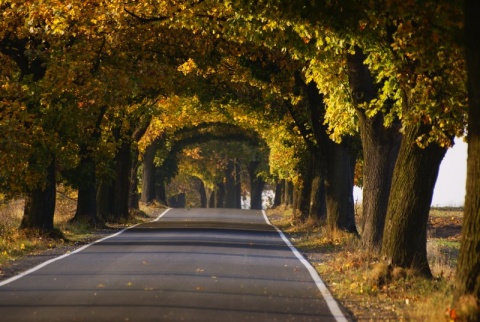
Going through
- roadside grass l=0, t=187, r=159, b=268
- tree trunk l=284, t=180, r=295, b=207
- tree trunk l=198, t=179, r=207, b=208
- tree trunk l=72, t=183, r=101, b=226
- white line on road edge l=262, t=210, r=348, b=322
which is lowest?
white line on road edge l=262, t=210, r=348, b=322

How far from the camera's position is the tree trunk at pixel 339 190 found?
3416 cm

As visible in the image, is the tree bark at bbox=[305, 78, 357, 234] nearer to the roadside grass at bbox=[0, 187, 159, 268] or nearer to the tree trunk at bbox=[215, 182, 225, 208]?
the roadside grass at bbox=[0, 187, 159, 268]

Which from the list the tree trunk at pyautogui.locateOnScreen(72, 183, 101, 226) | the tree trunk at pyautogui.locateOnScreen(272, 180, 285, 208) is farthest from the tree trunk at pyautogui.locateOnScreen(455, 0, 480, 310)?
the tree trunk at pyautogui.locateOnScreen(272, 180, 285, 208)

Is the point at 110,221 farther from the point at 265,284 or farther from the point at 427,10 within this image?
the point at 427,10

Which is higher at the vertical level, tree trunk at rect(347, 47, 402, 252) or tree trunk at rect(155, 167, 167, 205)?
tree trunk at rect(155, 167, 167, 205)

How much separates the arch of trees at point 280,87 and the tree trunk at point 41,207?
54 mm

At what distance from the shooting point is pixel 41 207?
31156mm

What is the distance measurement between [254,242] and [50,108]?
25.1 ft

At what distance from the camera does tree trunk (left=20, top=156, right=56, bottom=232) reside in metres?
30.9

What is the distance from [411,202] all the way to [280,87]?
617 inches

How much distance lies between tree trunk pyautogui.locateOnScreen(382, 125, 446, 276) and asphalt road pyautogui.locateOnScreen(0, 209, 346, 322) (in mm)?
1601

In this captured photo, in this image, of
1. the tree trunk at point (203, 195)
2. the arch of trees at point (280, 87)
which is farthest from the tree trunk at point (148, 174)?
the tree trunk at point (203, 195)

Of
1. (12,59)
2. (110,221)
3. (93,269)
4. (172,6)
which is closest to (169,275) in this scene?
(93,269)

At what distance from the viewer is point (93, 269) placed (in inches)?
842
